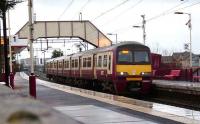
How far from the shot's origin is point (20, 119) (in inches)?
59.6

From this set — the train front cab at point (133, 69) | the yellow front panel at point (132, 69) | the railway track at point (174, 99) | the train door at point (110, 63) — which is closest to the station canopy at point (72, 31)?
the railway track at point (174, 99)

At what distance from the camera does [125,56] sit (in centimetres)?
2962

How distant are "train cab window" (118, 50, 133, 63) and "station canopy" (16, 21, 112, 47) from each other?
30586 mm

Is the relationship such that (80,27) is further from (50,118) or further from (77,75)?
(50,118)

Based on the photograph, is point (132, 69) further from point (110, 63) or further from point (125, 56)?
point (110, 63)

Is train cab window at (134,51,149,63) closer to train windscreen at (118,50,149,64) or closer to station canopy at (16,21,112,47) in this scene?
train windscreen at (118,50,149,64)

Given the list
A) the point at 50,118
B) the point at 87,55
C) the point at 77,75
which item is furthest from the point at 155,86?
the point at 50,118

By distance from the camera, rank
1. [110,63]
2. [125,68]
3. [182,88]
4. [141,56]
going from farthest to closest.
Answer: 1. [141,56]
2. [110,63]
3. [125,68]
4. [182,88]

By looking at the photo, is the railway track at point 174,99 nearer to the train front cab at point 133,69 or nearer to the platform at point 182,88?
the platform at point 182,88

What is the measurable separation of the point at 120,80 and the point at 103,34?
32.7m

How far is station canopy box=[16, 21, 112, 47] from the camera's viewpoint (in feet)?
199

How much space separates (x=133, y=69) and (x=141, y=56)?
3.56 ft

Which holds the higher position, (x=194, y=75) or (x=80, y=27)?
(x=80, y=27)

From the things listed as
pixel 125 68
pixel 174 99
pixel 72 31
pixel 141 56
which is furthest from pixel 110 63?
pixel 72 31
